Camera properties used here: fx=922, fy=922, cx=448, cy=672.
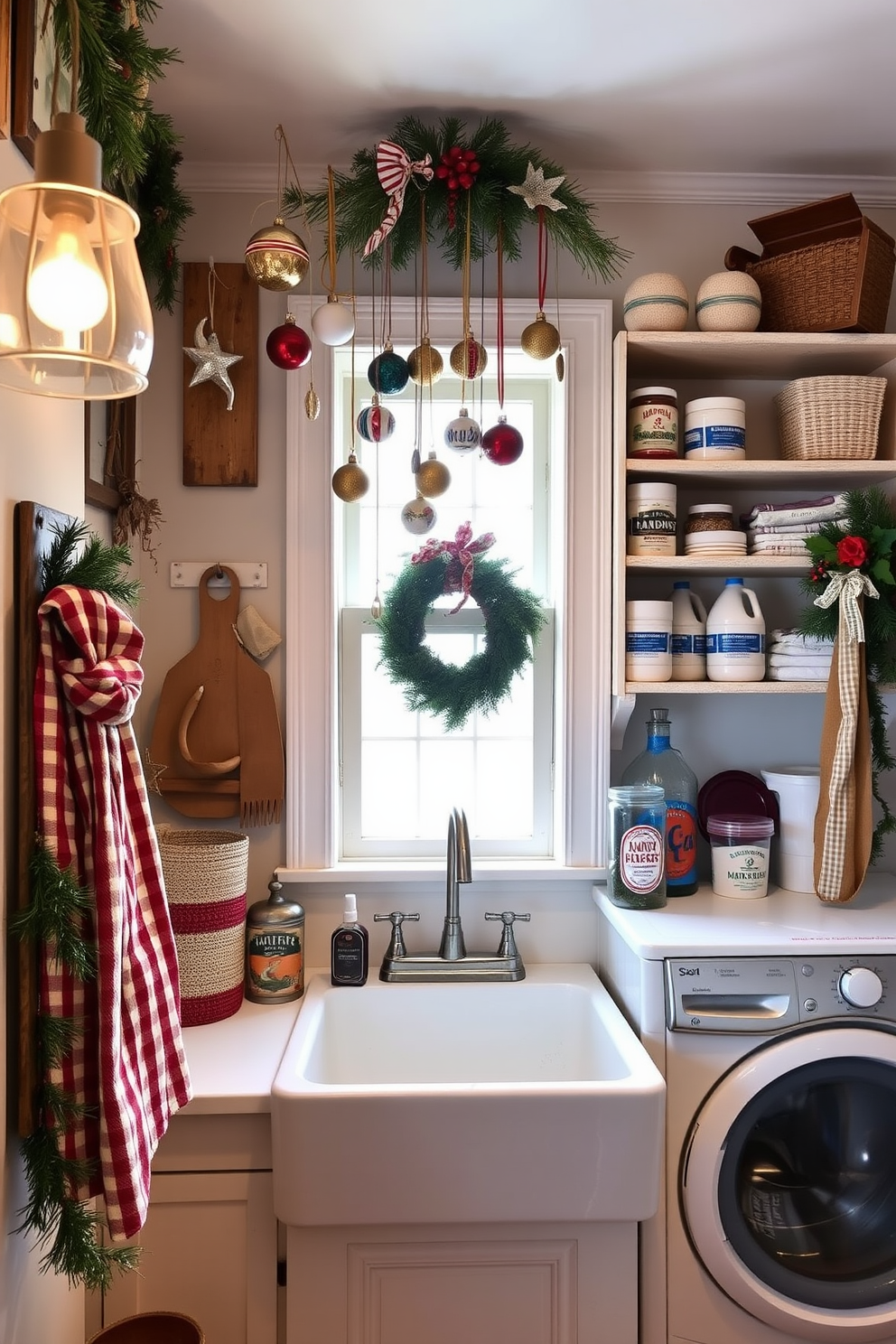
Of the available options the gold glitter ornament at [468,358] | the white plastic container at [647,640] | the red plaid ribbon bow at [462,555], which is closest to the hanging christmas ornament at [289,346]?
the gold glitter ornament at [468,358]

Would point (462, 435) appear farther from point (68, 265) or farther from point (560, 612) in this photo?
point (68, 265)

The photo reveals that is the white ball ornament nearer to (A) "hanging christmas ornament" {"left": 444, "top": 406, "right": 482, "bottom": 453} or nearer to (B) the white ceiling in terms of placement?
(A) "hanging christmas ornament" {"left": 444, "top": 406, "right": 482, "bottom": 453}

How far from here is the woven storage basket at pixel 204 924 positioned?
1.83 meters

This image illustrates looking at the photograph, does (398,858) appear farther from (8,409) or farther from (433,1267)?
(8,409)

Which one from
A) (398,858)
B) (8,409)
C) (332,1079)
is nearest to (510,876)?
(398,858)

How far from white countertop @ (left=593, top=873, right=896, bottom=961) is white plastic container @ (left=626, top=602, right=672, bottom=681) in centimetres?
50

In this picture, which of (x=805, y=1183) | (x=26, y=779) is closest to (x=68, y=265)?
(x=26, y=779)

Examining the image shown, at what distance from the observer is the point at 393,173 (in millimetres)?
1777

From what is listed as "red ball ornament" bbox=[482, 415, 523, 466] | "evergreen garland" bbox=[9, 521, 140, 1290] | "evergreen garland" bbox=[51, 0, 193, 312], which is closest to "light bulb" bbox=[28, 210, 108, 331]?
"evergreen garland" bbox=[51, 0, 193, 312]

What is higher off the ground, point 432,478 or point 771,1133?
point 432,478

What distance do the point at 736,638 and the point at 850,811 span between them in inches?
16.7

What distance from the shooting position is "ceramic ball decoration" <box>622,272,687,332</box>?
1.96m

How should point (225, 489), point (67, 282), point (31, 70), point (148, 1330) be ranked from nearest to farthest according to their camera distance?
point (67, 282) → point (31, 70) → point (148, 1330) → point (225, 489)

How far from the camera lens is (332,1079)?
6.22 ft
